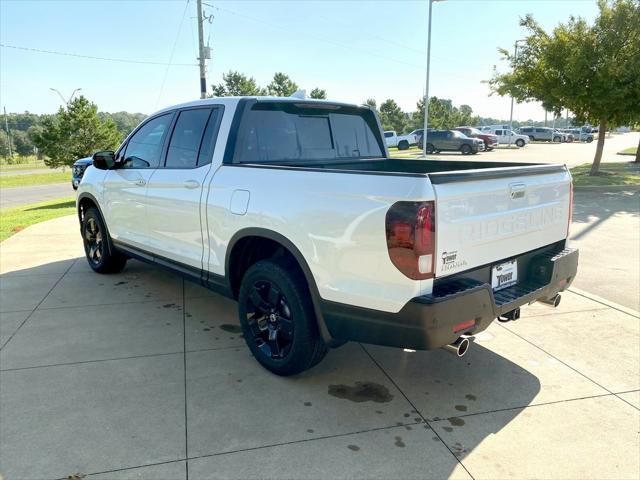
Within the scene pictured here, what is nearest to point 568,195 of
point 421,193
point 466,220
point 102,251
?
point 466,220

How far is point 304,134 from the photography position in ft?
13.9

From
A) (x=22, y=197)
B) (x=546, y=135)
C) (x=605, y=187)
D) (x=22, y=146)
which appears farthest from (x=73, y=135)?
(x=22, y=146)

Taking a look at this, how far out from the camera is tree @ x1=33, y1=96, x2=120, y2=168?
2122cm

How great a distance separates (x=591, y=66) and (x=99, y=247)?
15.2 meters

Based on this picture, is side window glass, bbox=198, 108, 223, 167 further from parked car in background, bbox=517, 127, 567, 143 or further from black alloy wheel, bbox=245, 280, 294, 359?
parked car in background, bbox=517, 127, 567, 143

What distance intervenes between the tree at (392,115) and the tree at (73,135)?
144 ft

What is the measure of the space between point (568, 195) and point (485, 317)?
1.40 metres

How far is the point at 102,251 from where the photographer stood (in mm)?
5961

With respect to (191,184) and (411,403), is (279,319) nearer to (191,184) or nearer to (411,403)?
(411,403)

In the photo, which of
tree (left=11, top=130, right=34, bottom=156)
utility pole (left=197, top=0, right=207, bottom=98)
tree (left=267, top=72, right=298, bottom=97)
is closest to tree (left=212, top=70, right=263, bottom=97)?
tree (left=267, top=72, right=298, bottom=97)

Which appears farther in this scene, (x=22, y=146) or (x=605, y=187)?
(x=22, y=146)

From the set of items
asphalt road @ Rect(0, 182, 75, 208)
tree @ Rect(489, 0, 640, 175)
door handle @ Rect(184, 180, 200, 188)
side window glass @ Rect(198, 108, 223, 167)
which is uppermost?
tree @ Rect(489, 0, 640, 175)

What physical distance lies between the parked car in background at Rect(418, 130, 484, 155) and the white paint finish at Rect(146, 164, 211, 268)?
3027cm

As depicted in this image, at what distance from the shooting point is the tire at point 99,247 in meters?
5.83
